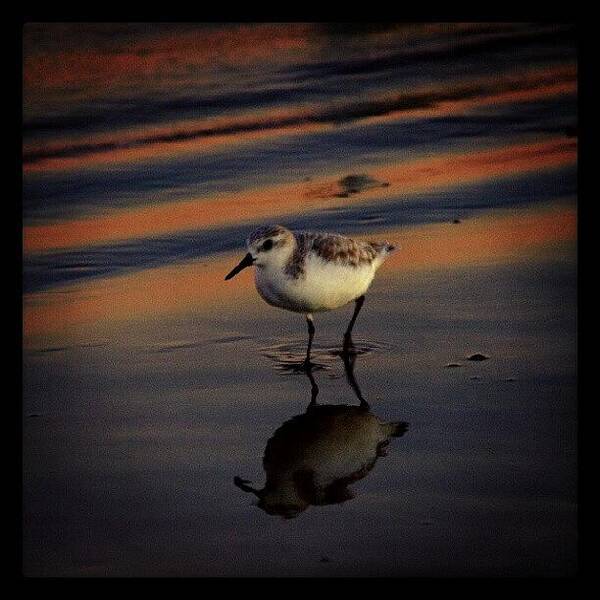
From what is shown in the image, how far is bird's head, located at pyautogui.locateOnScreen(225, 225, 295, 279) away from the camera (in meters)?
5.41

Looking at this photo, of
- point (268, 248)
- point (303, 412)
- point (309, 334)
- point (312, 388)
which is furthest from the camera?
point (309, 334)

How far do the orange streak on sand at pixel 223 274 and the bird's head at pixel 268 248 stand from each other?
56 centimetres

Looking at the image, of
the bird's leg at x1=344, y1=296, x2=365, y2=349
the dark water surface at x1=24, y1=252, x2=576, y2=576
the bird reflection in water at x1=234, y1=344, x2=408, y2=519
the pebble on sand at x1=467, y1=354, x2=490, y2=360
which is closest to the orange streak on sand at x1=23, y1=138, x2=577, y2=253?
the dark water surface at x1=24, y1=252, x2=576, y2=576

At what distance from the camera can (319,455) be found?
170 inches

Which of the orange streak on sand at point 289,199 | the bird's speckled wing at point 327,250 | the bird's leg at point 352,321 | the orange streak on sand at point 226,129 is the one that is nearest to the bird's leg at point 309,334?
the bird's leg at point 352,321

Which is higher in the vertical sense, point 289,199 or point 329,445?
point 289,199

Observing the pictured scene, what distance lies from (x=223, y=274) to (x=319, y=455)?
2.36m

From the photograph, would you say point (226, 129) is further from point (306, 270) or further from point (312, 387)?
point (312, 387)

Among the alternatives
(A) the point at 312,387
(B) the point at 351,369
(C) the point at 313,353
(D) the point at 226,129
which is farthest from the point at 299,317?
(D) the point at 226,129

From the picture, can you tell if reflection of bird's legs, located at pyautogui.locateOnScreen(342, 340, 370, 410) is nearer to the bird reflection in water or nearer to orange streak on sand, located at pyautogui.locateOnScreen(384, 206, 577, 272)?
the bird reflection in water

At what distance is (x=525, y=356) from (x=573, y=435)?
776 millimetres

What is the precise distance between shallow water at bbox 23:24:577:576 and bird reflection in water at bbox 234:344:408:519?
1cm

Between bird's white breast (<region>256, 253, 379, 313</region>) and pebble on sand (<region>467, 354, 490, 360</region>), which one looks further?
bird's white breast (<region>256, 253, 379, 313</region>)

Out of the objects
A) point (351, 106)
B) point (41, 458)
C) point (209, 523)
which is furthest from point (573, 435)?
point (351, 106)
